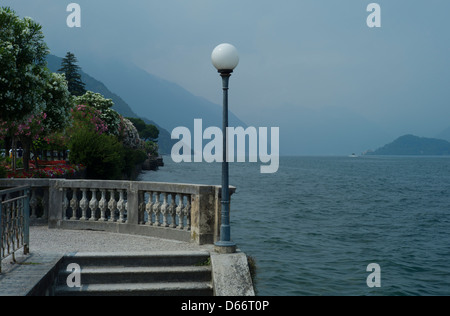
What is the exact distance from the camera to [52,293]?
8.06m

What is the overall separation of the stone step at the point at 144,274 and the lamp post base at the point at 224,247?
0.46 metres

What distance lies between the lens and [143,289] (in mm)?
8445

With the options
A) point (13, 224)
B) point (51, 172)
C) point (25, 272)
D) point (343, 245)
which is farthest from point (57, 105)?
A: point (25, 272)

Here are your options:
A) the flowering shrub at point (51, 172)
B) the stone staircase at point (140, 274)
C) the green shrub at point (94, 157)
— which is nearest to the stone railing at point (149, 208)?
the stone staircase at point (140, 274)

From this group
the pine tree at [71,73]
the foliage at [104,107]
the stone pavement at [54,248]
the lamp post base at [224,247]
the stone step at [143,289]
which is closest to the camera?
the stone pavement at [54,248]

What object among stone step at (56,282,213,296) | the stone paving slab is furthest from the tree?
stone step at (56,282,213,296)

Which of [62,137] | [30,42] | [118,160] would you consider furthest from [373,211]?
[30,42]

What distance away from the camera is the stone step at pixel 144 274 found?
337 inches

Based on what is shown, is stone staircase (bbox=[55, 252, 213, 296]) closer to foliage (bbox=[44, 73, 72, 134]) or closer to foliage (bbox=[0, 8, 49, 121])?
foliage (bbox=[0, 8, 49, 121])

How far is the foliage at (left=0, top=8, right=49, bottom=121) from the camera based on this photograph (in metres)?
13.9

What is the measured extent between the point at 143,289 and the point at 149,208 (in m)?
2.78

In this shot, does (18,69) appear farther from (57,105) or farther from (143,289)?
(57,105)

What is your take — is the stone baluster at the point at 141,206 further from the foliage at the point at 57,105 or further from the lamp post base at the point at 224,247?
the foliage at the point at 57,105

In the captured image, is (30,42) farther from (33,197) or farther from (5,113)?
(33,197)
